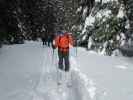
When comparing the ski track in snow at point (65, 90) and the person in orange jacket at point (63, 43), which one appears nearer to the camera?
the ski track in snow at point (65, 90)

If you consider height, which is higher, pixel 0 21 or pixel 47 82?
pixel 0 21

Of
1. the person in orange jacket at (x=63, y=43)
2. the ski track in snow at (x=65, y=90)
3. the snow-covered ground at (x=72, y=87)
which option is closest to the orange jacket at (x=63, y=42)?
the person in orange jacket at (x=63, y=43)

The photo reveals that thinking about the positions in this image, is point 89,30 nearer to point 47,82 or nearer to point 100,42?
point 100,42

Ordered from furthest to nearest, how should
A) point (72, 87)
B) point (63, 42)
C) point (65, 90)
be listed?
point (63, 42)
point (72, 87)
point (65, 90)

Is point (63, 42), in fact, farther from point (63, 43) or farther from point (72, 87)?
point (72, 87)

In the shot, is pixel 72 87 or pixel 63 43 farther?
pixel 63 43

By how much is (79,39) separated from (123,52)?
10263 millimetres

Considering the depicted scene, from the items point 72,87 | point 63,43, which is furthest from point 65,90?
point 63,43

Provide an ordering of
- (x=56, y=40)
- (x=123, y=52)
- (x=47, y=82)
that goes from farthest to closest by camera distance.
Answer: (x=123, y=52) < (x=56, y=40) < (x=47, y=82)

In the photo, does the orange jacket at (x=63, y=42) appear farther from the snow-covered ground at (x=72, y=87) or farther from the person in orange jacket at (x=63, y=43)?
the snow-covered ground at (x=72, y=87)

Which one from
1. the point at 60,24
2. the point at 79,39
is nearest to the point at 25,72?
the point at 79,39

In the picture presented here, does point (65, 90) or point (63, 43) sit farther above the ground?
point (63, 43)

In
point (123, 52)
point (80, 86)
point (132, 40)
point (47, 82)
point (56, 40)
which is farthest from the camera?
point (123, 52)

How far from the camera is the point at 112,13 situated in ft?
73.5
